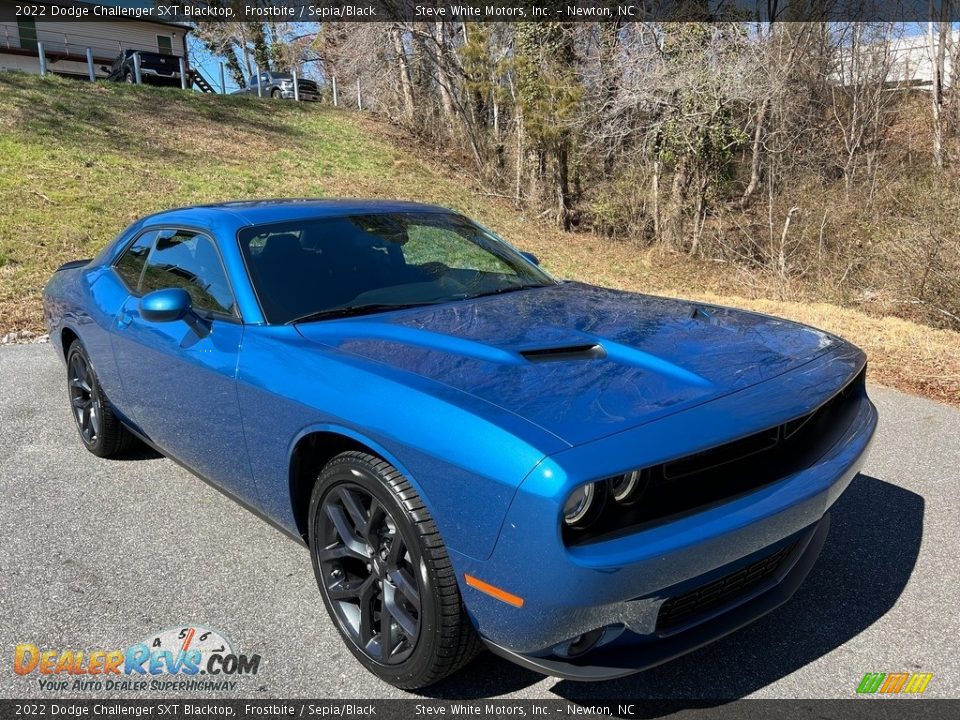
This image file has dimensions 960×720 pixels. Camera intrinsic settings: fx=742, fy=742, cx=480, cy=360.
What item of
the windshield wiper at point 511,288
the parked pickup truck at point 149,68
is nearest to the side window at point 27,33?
the parked pickup truck at point 149,68

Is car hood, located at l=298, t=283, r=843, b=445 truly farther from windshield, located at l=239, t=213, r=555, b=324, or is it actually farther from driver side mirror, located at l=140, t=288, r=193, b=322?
driver side mirror, located at l=140, t=288, r=193, b=322

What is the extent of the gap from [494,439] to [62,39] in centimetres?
4096

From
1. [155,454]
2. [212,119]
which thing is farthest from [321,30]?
[155,454]

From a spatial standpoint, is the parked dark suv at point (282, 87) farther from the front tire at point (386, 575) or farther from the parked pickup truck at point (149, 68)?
the front tire at point (386, 575)

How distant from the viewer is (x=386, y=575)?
232 centimetres

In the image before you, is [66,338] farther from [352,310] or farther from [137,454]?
[352,310]

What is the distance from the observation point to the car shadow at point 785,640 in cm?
231

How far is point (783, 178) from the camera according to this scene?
53.2 feet

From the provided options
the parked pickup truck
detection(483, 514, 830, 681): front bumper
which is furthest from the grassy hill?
detection(483, 514, 830, 681): front bumper


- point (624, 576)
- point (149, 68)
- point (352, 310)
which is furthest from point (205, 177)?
point (624, 576)

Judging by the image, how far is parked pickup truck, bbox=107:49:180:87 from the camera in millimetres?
25109

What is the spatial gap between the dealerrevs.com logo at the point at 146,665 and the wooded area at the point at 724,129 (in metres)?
11.4

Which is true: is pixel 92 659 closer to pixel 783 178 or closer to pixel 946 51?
pixel 946 51

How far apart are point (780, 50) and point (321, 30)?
18050 mm
